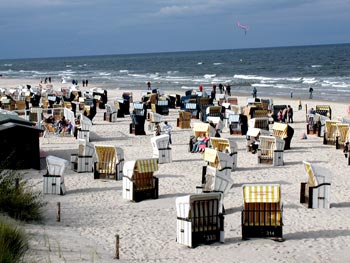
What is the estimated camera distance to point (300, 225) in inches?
469

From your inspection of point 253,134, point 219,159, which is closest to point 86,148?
point 219,159

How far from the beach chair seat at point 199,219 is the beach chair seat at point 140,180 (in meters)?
→ 3.16

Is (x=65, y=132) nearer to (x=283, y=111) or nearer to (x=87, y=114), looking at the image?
(x=87, y=114)

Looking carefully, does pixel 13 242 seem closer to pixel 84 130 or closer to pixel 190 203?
pixel 190 203

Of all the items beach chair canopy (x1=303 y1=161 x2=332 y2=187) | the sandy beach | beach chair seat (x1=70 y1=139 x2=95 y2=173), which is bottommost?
the sandy beach

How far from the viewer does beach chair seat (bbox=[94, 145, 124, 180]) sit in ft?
52.5

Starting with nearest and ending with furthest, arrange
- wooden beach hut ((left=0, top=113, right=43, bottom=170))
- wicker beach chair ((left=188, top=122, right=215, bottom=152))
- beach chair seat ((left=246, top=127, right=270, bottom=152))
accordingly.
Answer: wooden beach hut ((left=0, top=113, right=43, bottom=170)), beach chair seat ((left=246, top=127, right=270, bottom=152)), wicker beach chair ((left=188, top=122, right=215, bottom=152))

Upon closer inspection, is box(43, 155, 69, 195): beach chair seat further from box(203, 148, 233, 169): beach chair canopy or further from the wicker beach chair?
the wicker beach chair

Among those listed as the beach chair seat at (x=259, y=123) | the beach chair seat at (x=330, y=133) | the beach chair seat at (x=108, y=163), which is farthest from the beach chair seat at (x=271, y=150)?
the beach chair seat at (x=259, y=123)

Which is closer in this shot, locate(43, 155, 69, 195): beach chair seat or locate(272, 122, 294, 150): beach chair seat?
locate(43, 155, 69, 195): beach chair seat

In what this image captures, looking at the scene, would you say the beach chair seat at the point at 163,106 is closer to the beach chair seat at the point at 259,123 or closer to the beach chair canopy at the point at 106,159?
the beach chair seat at the point at 259,123

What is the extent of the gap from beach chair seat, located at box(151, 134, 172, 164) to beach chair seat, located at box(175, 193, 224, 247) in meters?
7.76

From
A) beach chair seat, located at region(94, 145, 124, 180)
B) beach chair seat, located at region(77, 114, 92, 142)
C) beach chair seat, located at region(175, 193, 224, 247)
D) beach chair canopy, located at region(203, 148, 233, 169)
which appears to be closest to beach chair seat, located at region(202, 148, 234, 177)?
beach chair canopy, located at region(203, 148, 233, 169)

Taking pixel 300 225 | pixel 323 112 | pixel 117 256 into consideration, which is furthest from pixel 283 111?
pixel 117 256
